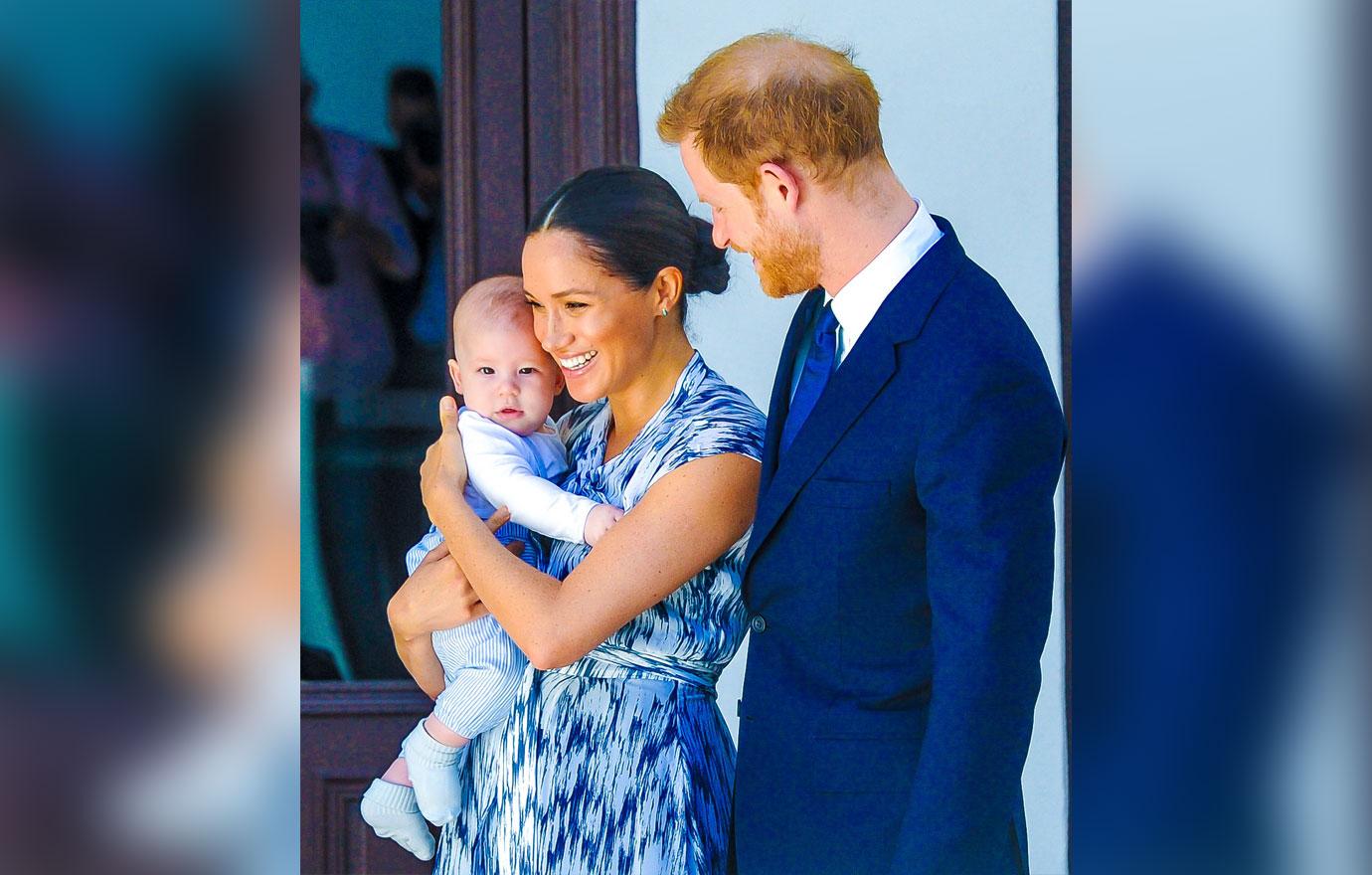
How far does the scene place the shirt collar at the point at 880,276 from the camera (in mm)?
1856

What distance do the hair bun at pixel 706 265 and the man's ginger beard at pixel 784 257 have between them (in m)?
0.29

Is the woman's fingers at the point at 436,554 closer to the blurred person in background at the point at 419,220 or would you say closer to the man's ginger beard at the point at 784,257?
the man's ginger beard at the point at 784,257

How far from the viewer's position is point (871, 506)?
1.77 m

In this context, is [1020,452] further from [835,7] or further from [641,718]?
[835,7]

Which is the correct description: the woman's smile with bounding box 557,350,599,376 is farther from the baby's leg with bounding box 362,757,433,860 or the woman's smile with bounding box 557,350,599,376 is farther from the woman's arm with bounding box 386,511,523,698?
the baby's leg with bounding box 362,757,433,860

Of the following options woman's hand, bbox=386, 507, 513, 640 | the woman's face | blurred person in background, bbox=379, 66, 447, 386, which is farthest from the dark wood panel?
woman's hand, bbox=386, 507, 513, 640

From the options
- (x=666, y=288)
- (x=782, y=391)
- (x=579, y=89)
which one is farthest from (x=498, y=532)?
(x=579, y=89)

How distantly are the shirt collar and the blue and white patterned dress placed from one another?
30 centimetres

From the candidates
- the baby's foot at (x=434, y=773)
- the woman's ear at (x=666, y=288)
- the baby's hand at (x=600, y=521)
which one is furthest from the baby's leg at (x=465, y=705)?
the woman's ear at (x=666, y=288)

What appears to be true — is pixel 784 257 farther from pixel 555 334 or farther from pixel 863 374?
pixel 555 334

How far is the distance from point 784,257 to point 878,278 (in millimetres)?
149
